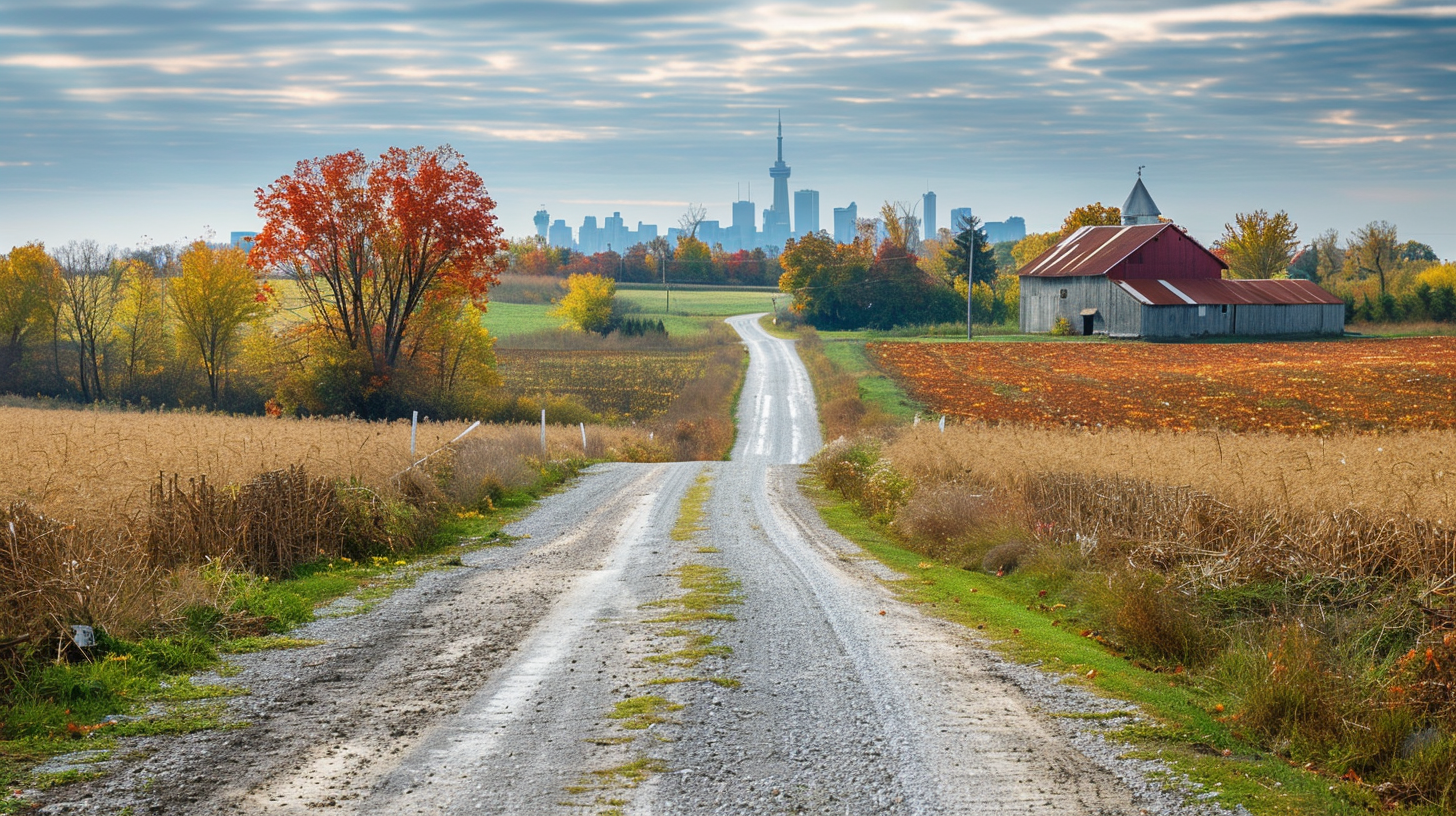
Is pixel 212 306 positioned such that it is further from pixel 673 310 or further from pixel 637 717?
pixel 637 717

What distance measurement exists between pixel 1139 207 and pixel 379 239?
263ft

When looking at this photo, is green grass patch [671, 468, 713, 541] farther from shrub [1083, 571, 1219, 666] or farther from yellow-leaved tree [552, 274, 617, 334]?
yellow-leaved tree [552, 274, 617, 334]

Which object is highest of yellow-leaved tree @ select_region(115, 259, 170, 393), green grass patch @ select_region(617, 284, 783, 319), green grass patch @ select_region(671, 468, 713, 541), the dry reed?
green grass patch @ select_region(617, 284, 783, 319)

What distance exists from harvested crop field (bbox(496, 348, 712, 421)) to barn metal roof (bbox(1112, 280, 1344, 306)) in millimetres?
31385

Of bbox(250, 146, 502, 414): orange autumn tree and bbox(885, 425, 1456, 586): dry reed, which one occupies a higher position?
bbox(250, 146, 502, 414): orange autumn tree

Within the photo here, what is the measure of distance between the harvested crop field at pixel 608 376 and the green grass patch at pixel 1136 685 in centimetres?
3876

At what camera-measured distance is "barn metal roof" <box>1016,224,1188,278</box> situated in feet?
250

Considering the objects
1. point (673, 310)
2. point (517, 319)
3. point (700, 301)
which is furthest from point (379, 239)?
point (700, 301)

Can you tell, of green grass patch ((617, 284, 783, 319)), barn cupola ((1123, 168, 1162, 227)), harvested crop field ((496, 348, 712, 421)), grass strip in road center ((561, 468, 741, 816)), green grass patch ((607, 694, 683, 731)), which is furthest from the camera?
green grass patch ((617, 284, 783, 319))

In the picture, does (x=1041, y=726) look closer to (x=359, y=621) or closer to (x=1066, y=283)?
(x=359, y=621)

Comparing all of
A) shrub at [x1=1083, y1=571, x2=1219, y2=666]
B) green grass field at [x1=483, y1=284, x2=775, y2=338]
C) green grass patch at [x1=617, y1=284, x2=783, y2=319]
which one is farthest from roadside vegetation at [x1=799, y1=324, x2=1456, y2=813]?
green grass patch at [x1=617, y1=284, x2=783, y2=319]

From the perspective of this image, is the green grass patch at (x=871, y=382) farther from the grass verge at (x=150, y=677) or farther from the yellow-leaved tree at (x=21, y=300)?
the yellow-leaved tree at (x=21, y=300)

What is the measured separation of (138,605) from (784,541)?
10333mm

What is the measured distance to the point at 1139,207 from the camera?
101312 mm
